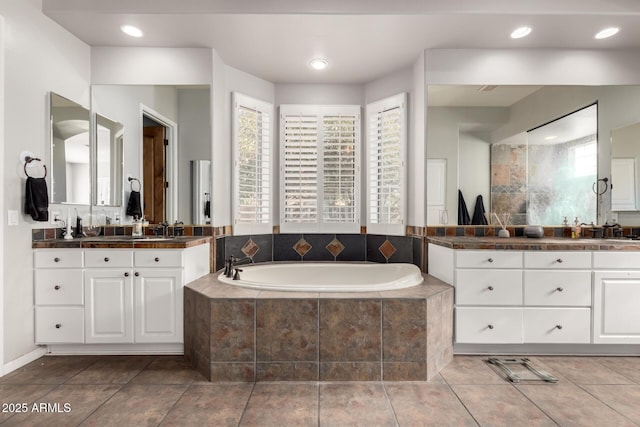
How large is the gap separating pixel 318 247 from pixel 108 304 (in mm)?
1887

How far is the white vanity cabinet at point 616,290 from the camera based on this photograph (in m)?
2.54

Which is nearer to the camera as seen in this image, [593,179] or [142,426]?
[142,426]

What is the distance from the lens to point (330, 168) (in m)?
3.59

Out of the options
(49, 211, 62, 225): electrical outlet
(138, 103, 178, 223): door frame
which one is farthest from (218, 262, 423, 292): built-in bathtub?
(49, 211, 62, 225): electrical outlet

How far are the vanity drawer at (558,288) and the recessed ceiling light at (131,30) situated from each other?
3496mm

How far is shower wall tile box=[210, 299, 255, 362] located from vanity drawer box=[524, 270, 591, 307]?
1.99 m

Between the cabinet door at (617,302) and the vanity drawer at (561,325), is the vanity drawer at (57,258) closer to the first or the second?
the vanity drawer at (561,325)

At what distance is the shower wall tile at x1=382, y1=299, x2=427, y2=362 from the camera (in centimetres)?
222

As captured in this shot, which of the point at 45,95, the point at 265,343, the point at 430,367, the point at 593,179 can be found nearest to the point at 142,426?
the point at 265,343

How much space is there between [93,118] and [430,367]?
3375mm

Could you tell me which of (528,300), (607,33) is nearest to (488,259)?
(528,300)

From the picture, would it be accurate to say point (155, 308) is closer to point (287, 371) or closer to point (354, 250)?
point (287, 371)

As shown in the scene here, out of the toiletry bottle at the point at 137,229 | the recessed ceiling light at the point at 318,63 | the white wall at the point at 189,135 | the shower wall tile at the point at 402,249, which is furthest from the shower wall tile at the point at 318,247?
the recessed ceiling light at the point at 318,63

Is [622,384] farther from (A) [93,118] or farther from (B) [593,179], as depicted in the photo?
(A) [93,118]
